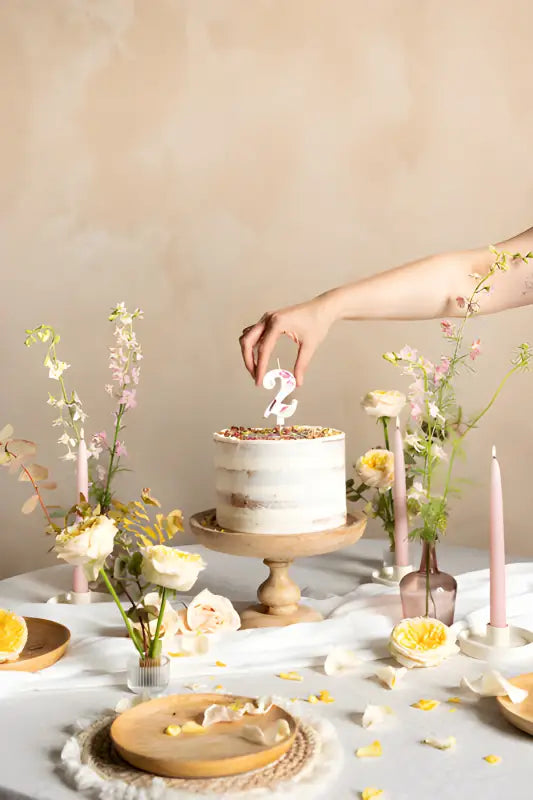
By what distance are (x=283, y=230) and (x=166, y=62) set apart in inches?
29.1

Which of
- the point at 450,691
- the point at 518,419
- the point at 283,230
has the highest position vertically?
the point at 283,230

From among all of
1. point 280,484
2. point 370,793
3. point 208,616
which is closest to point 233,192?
point 280,484

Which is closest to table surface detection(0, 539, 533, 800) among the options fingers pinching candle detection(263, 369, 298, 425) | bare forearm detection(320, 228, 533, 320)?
fingers pinching candle detection(263, 369, 298, 425)

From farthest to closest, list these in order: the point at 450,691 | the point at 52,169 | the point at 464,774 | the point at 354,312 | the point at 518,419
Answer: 1. the point at 52,169
2. the point at 518,419
3. the point at 354,312
4. the point at 450,691
5. the point at 464,774

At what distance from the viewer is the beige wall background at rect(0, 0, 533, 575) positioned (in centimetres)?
294

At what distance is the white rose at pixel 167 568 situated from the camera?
1180mm

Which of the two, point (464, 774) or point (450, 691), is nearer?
point (464, 774)

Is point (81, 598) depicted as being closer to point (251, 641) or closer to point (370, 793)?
point (251, 641)

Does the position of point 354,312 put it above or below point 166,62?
below

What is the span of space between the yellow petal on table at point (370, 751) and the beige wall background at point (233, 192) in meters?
2.01

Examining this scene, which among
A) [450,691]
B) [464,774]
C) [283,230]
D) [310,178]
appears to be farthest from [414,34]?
[464,774]

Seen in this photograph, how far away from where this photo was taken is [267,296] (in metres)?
3.20

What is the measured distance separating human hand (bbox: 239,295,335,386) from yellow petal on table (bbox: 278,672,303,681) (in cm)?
58

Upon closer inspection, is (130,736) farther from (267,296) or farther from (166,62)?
(166,62)
